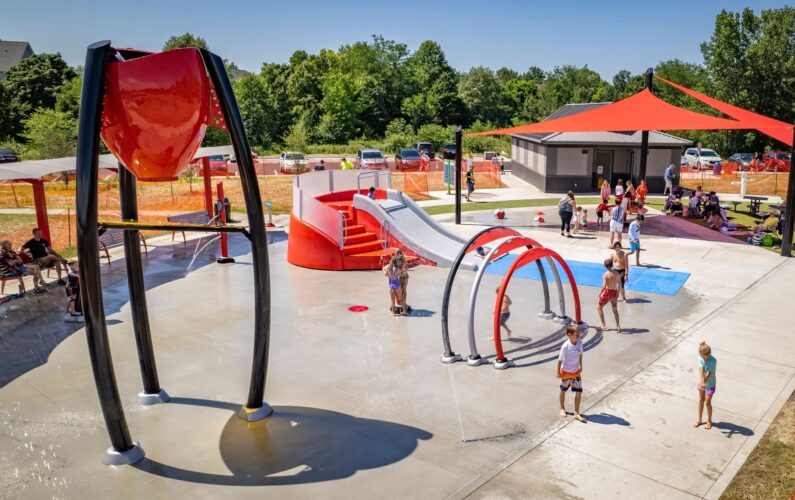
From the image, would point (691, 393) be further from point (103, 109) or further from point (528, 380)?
point (103, 109)

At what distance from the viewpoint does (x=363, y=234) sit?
18.9 metres

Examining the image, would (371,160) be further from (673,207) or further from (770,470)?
(770,470)

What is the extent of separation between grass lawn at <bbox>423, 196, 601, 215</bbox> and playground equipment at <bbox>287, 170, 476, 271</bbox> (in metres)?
7.55

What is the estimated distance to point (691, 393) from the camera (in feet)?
32.4

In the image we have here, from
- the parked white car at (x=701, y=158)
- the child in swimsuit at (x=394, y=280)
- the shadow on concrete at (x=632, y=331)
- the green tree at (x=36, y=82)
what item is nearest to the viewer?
the shadow on concrete at (x=632, y=331)

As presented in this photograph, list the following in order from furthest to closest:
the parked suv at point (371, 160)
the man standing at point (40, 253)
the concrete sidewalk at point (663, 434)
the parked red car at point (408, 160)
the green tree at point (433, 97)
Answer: the green tree at point (433, 97) → the parked red car at point (408, 160) → the parked suv at point (371, 160) → the man standing at point (40, 253) → the concrete sidewalk at point (663, 434)

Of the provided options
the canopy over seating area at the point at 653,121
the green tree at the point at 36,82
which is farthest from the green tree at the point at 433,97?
the canopy over seating area at the point at 653,121

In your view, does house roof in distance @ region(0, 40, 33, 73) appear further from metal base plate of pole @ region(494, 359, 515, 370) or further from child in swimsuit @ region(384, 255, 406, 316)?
metal base plate of pole @ region(494, 359, 515, 370)

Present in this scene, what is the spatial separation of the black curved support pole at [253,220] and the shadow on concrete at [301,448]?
1.48 ft

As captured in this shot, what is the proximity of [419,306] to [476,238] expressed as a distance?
11.3 feet

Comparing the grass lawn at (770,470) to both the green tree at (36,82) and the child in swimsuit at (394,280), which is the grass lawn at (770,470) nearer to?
the child in swimsuit at (394,280)

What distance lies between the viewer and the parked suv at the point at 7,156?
4588 cm

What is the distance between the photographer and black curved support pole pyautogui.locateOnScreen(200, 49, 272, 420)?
25.5 ft

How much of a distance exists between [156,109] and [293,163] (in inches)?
1509
